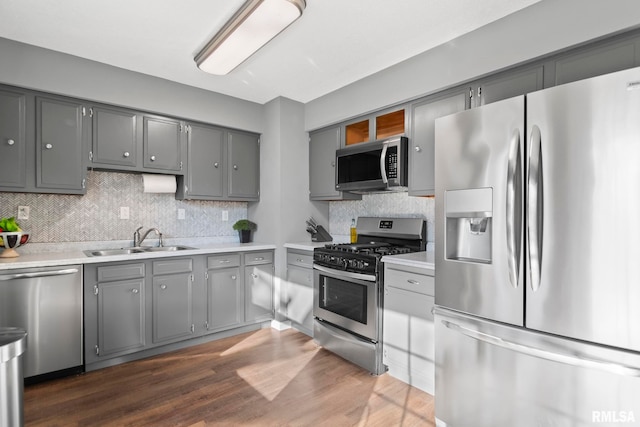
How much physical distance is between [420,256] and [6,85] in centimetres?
346

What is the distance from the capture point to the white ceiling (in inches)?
86.1

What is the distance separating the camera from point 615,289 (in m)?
1.38

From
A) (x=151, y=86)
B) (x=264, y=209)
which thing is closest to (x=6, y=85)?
(x=151, y=86)

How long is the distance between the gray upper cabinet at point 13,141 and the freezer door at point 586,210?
351 cm

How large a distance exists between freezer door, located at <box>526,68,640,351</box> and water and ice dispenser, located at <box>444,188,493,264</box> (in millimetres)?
224

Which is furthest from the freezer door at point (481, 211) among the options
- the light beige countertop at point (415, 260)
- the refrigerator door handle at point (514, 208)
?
the light beige countertop at point (415, 260)

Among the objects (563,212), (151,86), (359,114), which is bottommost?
(563,212)

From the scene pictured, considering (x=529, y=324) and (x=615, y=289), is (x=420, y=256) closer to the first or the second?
(x=529, y=324)

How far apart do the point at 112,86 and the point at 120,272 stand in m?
1.65

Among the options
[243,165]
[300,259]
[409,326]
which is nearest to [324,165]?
[243,165]

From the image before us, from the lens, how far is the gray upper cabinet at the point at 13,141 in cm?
263

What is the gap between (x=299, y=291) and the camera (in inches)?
143

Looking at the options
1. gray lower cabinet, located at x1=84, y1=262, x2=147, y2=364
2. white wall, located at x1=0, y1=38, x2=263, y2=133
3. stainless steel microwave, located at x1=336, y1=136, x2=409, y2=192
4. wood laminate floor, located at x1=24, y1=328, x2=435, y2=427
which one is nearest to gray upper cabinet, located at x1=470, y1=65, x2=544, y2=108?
stainless steel microwave, located at x1=336, y1=136, x2=409, y2=192

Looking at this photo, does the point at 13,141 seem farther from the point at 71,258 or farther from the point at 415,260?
the point at 415,260
